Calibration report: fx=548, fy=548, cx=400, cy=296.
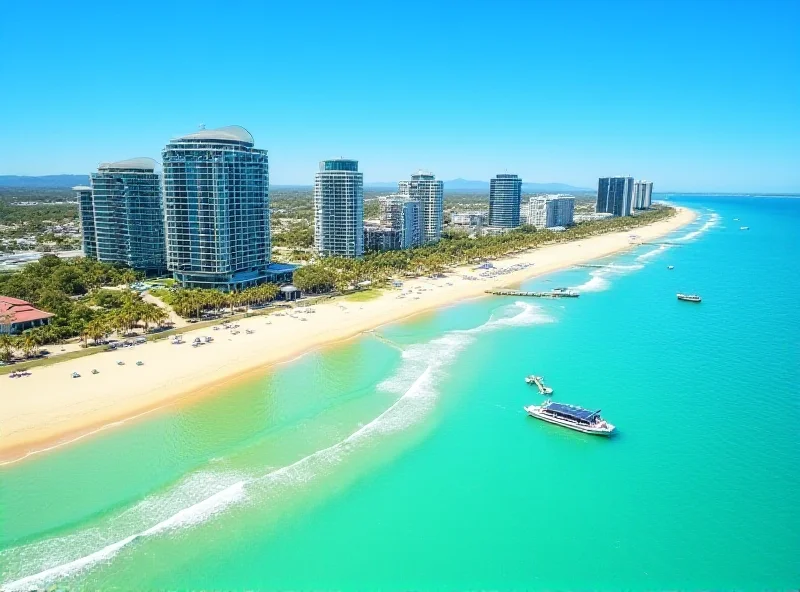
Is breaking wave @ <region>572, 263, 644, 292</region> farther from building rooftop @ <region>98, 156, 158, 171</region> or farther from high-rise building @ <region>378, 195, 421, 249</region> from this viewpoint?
building rooftop @ <region>98, 156, 158, 171</region>

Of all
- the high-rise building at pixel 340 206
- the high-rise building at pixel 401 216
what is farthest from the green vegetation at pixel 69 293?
the high-rise building at pixel 401 216

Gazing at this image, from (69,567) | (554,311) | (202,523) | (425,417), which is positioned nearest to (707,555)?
(425,417)

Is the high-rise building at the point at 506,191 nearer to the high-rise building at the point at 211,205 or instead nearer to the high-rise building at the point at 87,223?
the high-rise building at the point at 211,205

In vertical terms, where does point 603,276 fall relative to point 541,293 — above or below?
above

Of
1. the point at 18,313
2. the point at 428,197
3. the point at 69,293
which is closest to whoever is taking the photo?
the point at 18,313

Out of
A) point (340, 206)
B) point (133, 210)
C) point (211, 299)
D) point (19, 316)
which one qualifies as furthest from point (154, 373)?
point (340, 206)

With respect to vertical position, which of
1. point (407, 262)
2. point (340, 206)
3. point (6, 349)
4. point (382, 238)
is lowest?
point (6, 349)

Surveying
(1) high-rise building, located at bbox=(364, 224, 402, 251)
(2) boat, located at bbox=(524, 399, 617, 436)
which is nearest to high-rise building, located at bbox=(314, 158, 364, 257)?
(1) high-rise building, located at bbox=(364, 224, 402, 251)

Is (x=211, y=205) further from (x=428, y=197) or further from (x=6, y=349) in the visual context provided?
(x=428, y=197)
